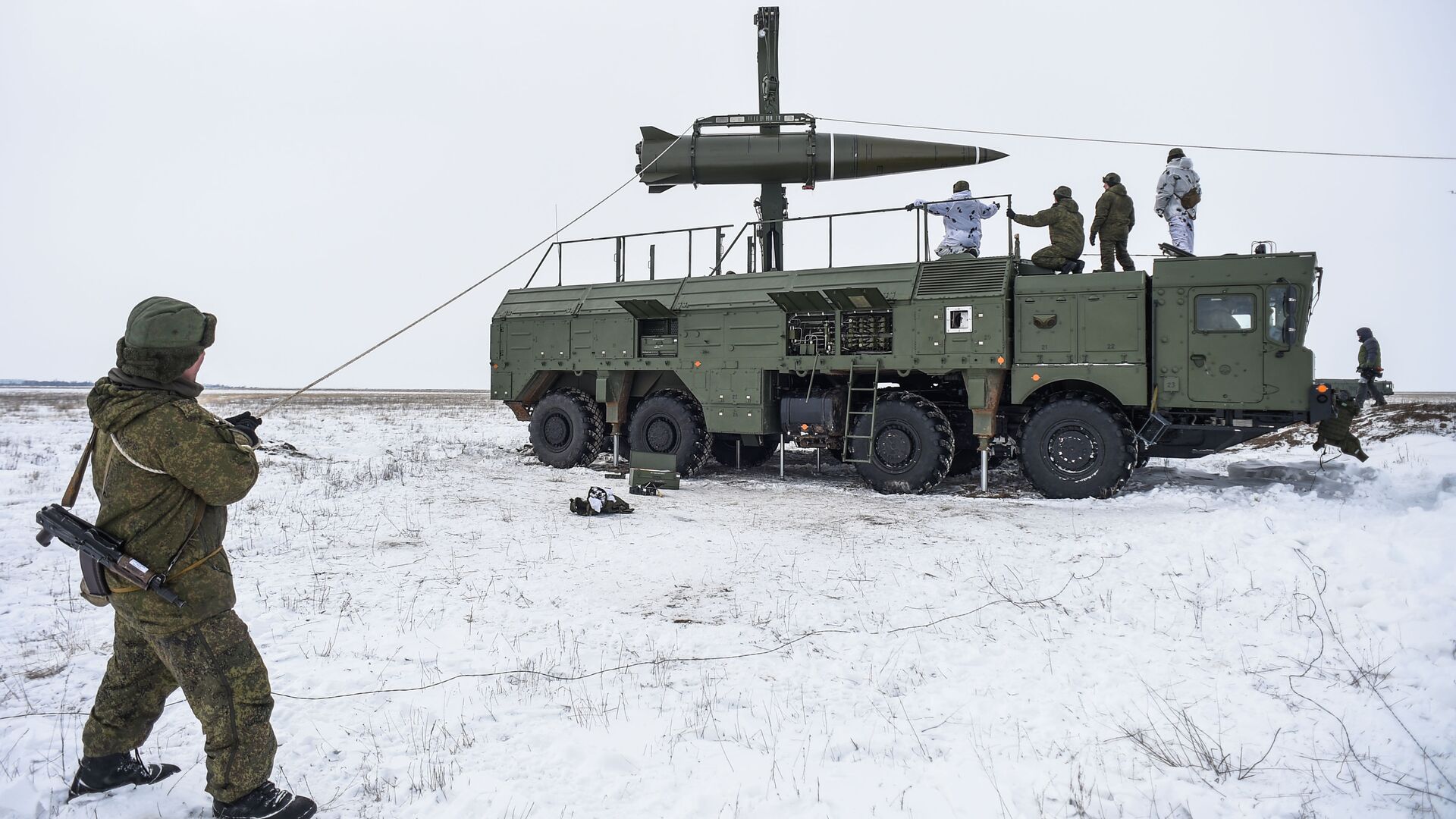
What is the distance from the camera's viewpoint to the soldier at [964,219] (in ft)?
38.1

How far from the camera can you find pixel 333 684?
4.42 metres

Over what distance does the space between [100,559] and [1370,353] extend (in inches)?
825

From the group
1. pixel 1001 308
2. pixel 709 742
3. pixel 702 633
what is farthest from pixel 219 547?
pixel 1001 308

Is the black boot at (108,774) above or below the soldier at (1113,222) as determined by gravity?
below

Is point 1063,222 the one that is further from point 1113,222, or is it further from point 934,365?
point 934,365

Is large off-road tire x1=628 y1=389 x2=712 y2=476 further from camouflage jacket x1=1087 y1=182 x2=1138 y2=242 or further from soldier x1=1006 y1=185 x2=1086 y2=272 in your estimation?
camouflage jacket x1=1087 y1=182 x2=1138 y2=242

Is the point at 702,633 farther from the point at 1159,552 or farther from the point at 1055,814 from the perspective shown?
the point at 1159,552

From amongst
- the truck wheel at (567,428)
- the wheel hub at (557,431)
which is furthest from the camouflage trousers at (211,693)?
the wheel hub at (557,431)

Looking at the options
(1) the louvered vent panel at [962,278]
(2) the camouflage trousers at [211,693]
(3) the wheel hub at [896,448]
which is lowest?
(2) the camouflage trousers at [211,693]

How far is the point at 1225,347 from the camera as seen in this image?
33.1 feet

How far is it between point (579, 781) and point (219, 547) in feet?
5.57

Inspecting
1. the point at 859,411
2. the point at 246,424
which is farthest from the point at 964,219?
the point at 246,424

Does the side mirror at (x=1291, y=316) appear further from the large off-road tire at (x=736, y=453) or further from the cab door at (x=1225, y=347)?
the large off-road tire at (x=736, y=453)

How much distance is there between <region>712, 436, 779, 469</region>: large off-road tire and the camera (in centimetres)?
1504
